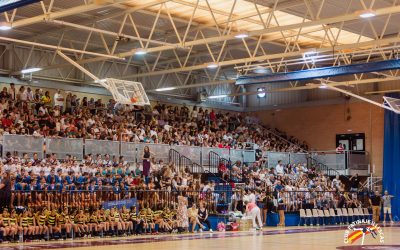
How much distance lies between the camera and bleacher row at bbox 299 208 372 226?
114ft

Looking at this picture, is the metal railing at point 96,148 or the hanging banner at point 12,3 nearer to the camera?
the hanging banner at point 12,3

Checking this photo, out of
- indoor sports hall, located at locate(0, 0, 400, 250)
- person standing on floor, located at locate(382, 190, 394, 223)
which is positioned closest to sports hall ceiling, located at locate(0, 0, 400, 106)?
indoor sports hall, located at locate(0, 0, 400, 250)

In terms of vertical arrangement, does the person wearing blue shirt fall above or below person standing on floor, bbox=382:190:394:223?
above

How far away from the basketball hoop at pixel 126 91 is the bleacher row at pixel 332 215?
11.3m

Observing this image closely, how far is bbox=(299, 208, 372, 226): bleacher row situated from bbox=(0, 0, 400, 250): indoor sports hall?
93mm

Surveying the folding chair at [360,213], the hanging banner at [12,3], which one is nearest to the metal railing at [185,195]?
the folding chair at [360,213]

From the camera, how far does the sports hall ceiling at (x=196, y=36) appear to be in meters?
26.5

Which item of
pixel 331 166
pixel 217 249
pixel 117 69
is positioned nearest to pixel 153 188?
pixel 217 249

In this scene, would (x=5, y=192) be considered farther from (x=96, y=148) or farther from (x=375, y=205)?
(x=375, y=205)

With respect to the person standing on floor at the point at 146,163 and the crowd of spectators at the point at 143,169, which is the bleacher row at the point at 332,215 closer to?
the crowd of spectators at the point at 143,169

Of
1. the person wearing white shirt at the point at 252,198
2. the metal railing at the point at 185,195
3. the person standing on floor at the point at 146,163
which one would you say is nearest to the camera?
the metal railing at the point at 185,195

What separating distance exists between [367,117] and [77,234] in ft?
89.9

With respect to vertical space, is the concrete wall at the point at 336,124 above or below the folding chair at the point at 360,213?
above

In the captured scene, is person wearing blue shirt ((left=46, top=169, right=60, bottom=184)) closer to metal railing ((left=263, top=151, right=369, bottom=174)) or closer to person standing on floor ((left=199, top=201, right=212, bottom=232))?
person standing on floor ((left=199, top=201, right=212, bottom=232))
